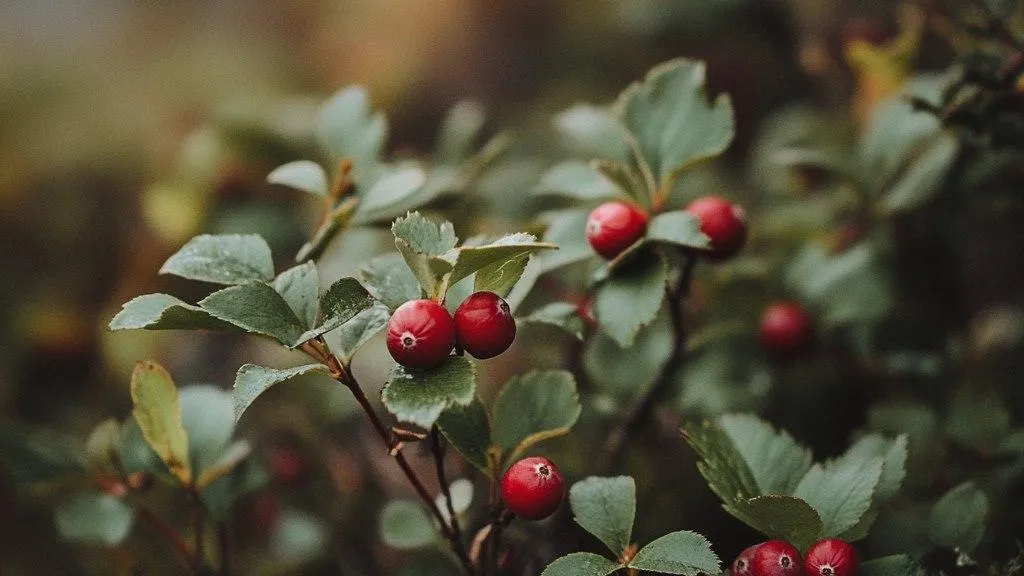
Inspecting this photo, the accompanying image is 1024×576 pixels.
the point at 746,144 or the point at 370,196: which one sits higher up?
the point at 370,196

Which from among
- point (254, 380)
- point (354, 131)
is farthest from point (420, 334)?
point (354, 131)

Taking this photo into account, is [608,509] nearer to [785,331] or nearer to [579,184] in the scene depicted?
[579,184]

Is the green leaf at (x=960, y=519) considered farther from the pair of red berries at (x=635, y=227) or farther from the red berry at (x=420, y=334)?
the red berry at (x=420, y=334)

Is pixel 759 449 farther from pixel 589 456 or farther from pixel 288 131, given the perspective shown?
pixel 288 131

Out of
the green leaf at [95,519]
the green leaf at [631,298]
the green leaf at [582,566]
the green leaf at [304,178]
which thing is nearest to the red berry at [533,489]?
the green leaf at [582,566]

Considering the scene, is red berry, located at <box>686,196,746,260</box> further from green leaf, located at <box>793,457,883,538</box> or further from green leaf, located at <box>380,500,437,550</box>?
green leaf, located at <box>380,500,437,550</box>

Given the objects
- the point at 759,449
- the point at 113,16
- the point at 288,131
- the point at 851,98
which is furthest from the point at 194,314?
the point at 113,16
